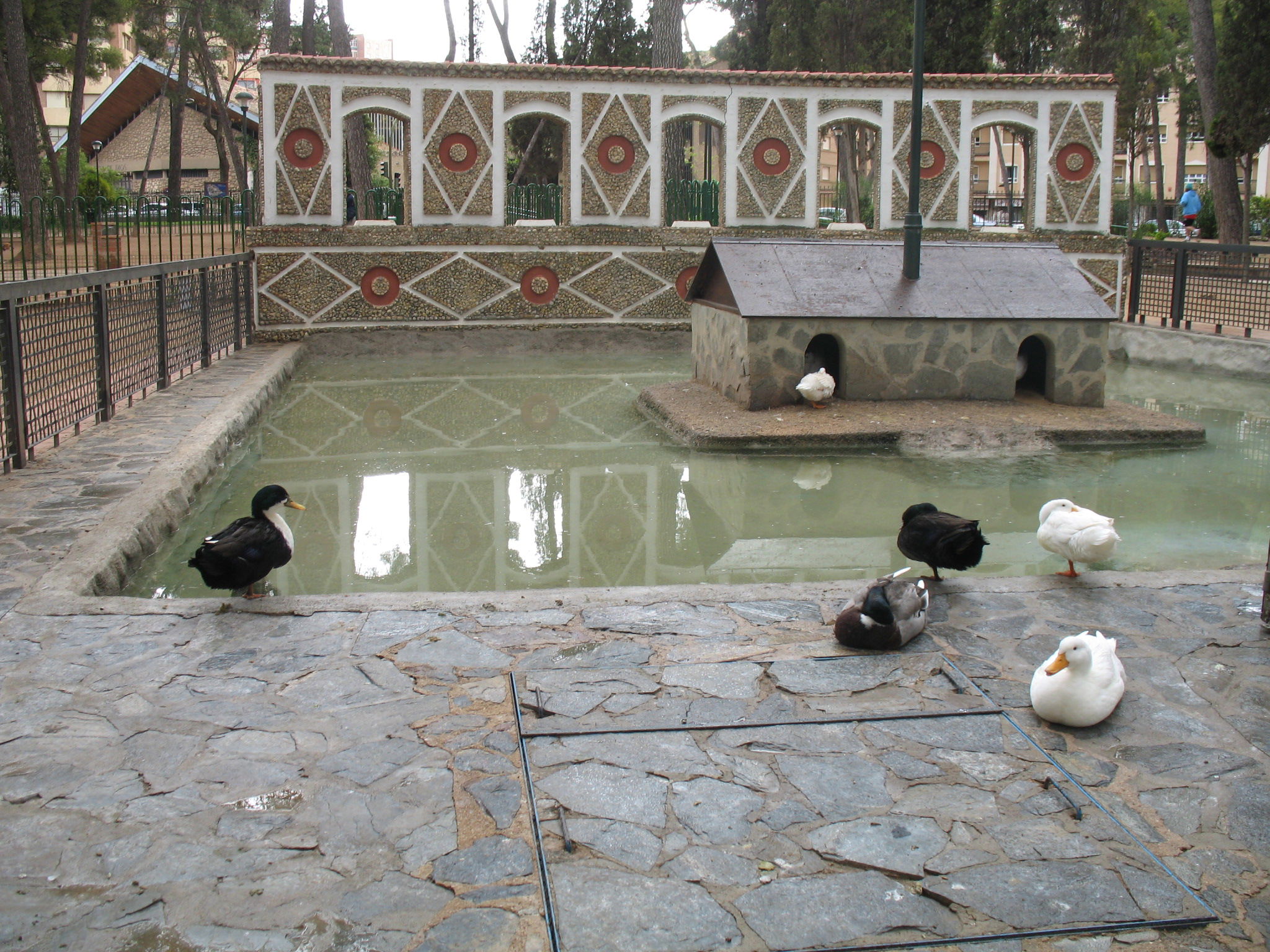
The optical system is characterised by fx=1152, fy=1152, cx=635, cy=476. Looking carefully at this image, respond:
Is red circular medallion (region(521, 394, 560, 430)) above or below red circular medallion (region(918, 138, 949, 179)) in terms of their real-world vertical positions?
below

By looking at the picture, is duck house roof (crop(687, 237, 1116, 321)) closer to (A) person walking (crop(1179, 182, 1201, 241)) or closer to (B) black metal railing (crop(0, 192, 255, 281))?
(B) black metal railing (crop(0, 192, 255, 281))

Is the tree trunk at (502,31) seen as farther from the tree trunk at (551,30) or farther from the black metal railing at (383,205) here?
the black metal railing at (383,205)

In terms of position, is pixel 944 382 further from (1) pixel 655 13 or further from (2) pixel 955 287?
(1) pixel 655 13

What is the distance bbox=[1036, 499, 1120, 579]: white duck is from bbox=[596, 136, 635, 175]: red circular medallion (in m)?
11.9

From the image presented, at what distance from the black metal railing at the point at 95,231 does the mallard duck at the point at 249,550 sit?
321 cm

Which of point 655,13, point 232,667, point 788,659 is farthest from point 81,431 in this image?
point 655,13

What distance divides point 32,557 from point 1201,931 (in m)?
4.95

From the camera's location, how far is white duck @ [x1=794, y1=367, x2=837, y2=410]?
31.1 feet

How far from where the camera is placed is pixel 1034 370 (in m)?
10.6

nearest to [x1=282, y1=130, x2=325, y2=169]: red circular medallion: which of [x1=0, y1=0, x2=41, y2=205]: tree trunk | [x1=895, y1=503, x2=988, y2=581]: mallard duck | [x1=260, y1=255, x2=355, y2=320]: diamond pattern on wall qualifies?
Answer: [x1=260, y1=255, x2=355, y2=320]: diamond pattern on wall

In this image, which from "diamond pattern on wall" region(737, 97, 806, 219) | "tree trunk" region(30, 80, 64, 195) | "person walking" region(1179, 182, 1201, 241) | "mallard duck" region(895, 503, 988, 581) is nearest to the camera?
"mallard duck" region(895, 503, 988, 581)

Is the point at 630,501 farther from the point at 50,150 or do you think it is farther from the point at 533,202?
the point at 50,150

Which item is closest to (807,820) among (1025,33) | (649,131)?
(649,131)

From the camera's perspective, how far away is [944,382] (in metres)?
10.0
